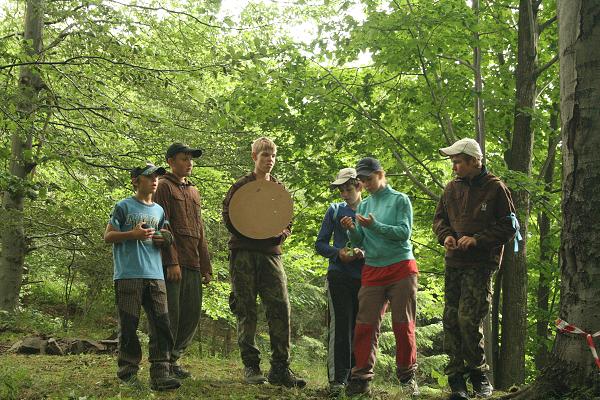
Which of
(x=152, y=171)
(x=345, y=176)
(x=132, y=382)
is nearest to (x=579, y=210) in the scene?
(x=345, y=176)

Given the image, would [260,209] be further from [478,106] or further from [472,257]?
[478,106]

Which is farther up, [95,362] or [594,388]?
[594,388]

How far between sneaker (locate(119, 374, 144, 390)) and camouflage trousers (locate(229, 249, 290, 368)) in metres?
1.04

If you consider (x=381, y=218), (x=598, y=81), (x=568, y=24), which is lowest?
(x=381, y=218)

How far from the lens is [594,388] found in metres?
3.60

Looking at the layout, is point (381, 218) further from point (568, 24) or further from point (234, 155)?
point (234, 155)

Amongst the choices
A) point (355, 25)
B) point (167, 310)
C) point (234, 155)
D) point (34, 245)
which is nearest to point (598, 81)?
point (167, 310)

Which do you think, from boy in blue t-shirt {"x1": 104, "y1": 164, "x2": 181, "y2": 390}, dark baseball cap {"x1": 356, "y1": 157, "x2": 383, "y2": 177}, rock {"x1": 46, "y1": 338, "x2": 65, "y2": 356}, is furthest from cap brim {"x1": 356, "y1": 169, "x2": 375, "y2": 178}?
rock {"x1": 46, "y1": 338, "x2": 65, "y2": 356}

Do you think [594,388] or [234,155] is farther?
[234,155]

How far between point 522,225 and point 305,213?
3622mm

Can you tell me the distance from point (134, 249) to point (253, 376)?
5.50 ft

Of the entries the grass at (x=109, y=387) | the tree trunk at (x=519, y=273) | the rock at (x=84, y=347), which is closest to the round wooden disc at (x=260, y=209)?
the grass at (x=109, y=387)

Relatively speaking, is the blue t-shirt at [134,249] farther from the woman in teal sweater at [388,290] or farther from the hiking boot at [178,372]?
the woman in teal sweater at [388,290]

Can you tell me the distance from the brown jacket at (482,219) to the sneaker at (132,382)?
2.81m
